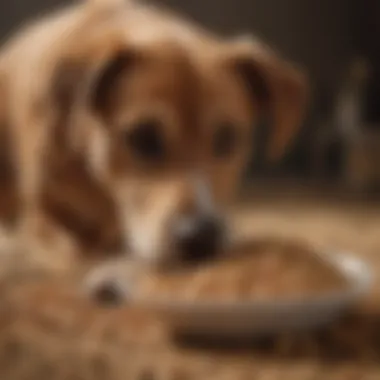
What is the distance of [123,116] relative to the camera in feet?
3.54

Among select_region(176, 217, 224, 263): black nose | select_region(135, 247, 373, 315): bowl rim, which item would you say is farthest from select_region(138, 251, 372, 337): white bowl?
select_region(176, 217, 224, 263): black nose

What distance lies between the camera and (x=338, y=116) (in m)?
1.53

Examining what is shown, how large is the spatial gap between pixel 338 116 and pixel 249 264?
70cm

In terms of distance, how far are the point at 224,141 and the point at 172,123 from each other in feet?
0.32

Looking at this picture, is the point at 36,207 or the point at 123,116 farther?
the point at 36,207

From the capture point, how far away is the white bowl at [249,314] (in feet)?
2.68

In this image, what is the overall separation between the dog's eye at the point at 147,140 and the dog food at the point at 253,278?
0.20m

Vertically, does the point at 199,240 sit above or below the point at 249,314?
above

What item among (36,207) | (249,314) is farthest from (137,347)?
(36,207)

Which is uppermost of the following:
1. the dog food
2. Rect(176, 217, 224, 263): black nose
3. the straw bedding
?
Rect(176, 217, 224, 263): black nose

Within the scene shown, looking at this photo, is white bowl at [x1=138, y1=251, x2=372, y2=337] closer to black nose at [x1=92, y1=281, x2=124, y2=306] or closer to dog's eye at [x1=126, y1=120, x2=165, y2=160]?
black nose at [x1=92, y1=281, x2=124, y2=306]

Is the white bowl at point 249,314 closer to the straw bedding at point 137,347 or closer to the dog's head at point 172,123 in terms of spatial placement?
the straw bedding at point 137,347

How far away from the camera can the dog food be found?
2.73ft

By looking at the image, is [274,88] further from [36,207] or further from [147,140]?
[36,207]
